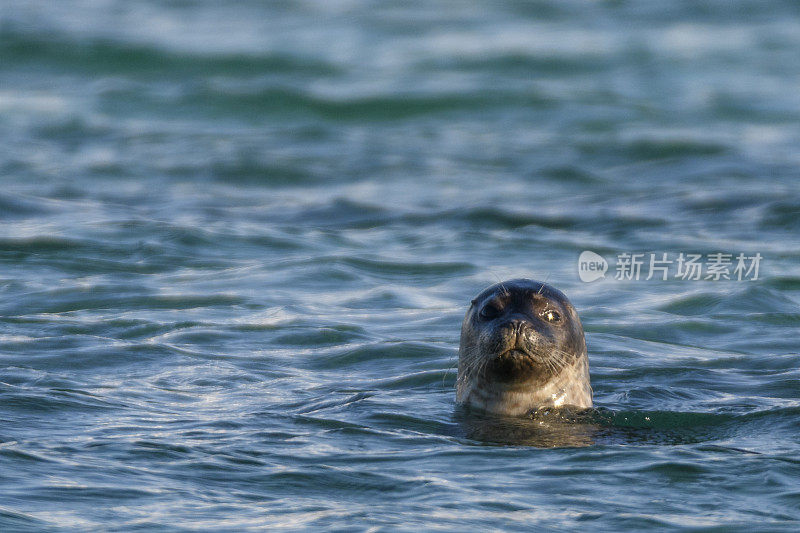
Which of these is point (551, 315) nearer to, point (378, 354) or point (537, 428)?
point (537, 428)

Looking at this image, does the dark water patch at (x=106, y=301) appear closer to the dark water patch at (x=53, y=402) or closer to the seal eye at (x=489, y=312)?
the dark water patch at (x=53, y=402)

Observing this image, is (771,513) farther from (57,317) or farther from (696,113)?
(696,113)

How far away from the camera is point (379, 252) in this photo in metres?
12.3

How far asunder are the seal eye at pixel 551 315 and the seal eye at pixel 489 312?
0.79 feet

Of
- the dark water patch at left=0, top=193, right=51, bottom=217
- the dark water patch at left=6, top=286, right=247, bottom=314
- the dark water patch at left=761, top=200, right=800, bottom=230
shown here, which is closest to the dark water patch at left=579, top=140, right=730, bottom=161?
the dark water patch at left=761, top=200, right=800, bottom=230

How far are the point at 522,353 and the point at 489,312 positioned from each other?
344 mm

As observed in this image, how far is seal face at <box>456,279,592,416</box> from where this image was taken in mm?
7016

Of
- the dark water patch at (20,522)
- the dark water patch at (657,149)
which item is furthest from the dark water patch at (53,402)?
the dark water patch at (657,149)

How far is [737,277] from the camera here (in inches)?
448

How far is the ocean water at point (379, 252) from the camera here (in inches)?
237

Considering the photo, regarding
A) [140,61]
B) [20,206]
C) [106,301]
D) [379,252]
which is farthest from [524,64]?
[106,301]

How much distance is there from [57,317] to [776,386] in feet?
15.7

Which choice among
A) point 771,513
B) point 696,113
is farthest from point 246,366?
point 696,113

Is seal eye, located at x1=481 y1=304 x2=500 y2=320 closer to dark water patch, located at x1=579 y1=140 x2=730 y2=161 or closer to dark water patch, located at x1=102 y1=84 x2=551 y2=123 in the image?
dark water patch, located at x1=579 y1=140 x2=730 y2=161
